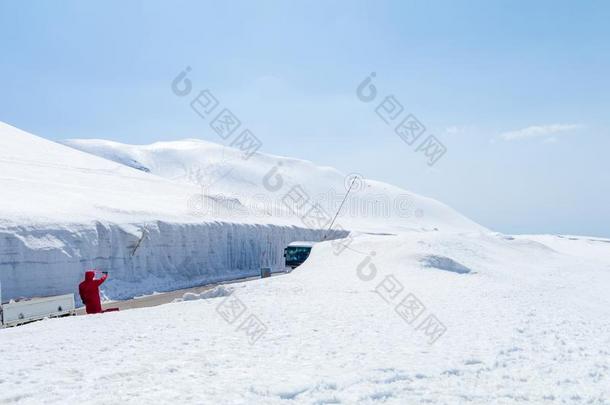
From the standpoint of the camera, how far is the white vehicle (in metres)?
13.5

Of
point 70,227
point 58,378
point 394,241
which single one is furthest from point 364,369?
point 70,227

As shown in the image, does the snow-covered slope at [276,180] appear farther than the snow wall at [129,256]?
Yes

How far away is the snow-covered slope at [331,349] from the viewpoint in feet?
20.2

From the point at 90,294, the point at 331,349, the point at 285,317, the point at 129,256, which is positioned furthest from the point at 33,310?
the point at 129,256

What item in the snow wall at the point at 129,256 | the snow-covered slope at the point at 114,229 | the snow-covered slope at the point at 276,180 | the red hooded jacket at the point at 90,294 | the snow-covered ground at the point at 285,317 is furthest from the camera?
the snow-covered slope at the point at 276,180

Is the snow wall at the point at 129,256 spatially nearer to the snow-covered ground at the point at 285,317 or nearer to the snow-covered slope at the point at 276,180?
the snow-covered ground at the point at 285,317

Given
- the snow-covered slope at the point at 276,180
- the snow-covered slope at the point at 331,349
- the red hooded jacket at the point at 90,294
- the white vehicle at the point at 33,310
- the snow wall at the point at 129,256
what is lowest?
the snow-covered slope at the point at 331,349

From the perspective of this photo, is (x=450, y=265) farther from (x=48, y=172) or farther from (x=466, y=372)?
(x=48, y=172)

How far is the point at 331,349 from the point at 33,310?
10.0m

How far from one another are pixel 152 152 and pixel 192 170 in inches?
553

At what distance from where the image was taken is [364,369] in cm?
710

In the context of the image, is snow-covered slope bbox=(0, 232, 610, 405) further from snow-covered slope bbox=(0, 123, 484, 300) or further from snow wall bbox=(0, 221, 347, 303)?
snow-covered slope bbox=(0, 123, 484, 300)

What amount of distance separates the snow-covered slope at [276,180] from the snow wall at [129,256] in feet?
136

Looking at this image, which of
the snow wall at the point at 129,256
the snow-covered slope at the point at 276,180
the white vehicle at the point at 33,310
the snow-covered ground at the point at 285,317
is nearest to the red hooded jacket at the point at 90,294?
the snow-covered ground at the point at 285,317
